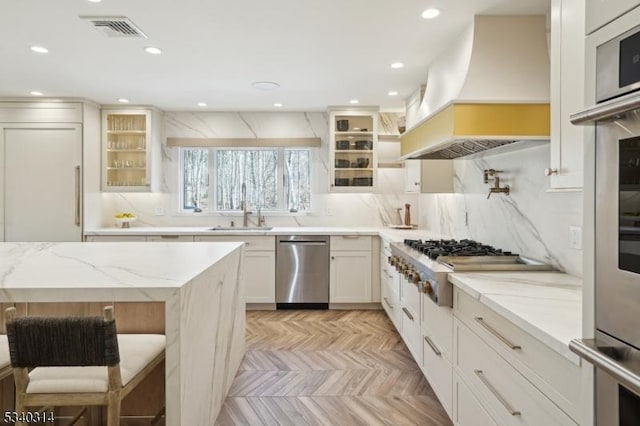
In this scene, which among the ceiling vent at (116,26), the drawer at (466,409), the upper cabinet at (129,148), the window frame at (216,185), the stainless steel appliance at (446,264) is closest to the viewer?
the drawer at (466,409)

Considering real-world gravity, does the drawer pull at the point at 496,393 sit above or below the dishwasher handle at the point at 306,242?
below

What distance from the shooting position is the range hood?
2.19m

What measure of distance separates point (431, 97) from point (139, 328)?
8.34 ft

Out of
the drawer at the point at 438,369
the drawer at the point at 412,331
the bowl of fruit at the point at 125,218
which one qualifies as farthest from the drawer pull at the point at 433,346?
the bowl of fruit at the point at 125,218

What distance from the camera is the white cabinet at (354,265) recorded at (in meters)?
4.45

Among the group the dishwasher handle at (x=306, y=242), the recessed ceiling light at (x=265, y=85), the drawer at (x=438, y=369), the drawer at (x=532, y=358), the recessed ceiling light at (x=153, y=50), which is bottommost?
the drawer at (x=438, y=369)

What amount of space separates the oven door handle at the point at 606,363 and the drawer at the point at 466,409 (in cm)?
78

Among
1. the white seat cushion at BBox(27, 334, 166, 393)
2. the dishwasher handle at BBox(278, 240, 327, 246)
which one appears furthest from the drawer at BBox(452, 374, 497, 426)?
the dishwasher handle at BBox(278, 240, 327, 246)

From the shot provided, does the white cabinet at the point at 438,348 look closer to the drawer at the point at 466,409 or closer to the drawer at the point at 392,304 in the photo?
the drawer at the point at 466,409

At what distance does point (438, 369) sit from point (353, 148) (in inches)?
121

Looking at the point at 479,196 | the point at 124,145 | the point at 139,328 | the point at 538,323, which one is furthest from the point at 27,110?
the point at 538,323

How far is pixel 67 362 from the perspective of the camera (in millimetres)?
1362

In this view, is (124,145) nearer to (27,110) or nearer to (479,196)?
(27,110)

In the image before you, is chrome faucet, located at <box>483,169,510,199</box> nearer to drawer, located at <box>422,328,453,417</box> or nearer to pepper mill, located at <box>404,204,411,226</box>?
drawer, located at <box>422,328,453,417</box>
